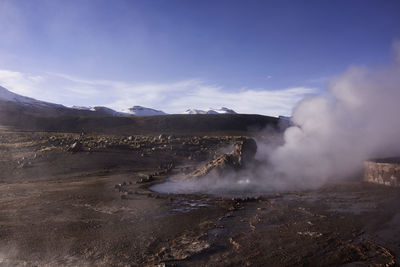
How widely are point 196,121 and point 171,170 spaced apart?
37.2 meters

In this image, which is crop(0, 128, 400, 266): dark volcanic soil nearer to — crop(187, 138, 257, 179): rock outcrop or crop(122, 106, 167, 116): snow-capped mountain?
crop(187, 138, 257, 179): rock outcrop

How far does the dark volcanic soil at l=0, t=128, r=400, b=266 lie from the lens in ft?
18.2

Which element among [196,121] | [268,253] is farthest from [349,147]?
[196,121]

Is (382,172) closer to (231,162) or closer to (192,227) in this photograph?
(231,162)

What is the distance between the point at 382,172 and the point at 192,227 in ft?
28.5

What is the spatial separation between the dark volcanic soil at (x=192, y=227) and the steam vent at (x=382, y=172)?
69 cm

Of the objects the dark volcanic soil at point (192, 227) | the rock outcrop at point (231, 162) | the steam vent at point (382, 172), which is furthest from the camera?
the rock outcrop at point (231, 162)

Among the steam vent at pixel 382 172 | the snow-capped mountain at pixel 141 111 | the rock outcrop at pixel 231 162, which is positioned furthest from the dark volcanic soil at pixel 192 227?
the snow-capped mountain at pixel 141 111

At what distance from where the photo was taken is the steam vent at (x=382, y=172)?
11.1 m

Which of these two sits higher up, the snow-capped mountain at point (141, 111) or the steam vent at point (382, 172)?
the snow-capped mountain at point (141, 111)

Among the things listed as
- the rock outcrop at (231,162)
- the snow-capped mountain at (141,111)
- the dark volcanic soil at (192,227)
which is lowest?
the dark volcanic soil at (192,227)

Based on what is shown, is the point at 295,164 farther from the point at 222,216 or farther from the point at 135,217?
the point at 135,217

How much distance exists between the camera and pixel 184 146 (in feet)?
90.1

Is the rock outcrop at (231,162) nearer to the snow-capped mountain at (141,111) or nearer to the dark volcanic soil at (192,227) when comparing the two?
the dark volcanic soil at (192,227)
